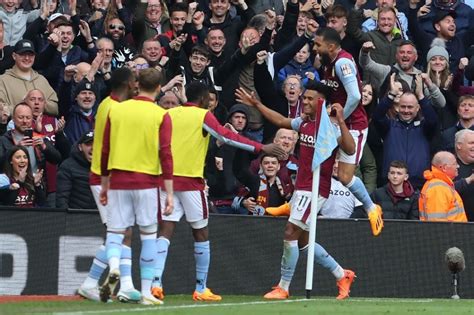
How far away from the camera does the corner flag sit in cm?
1542

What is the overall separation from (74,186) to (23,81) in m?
2.56

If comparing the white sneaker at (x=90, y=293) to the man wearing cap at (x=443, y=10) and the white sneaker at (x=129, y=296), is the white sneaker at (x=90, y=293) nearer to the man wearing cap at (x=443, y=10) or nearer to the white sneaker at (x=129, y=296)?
the white sneaker at (x=129, y=296)

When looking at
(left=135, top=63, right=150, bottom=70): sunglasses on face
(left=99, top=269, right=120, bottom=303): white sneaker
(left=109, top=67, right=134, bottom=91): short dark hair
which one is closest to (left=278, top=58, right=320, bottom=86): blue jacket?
(left=135, top=63, right=150, bottom=70): sunglasses on face

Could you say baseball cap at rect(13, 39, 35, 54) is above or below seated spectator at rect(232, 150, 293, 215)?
above

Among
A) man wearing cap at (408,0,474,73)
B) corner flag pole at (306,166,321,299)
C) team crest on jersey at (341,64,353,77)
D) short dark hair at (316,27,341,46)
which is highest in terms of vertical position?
man wearing cap at (408,0,474,73)

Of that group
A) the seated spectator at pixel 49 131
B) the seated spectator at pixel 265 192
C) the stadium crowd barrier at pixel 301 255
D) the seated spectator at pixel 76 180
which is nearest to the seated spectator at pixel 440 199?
the stadium crowd barrier at pixel 301 255

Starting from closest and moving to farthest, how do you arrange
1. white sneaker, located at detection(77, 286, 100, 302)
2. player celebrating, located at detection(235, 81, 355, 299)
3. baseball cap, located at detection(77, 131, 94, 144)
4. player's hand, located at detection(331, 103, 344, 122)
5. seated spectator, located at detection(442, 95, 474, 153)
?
white sneaker, located at detection(77, 286, 100, 302)
player's hand, located at detection(331, 103, 344, 122)
player celebrating, located at detection(235, 81, 355, 299)
baseball cap, located at detection(77, 131, 94, 144)
seated spectator, located at detection(442, 95, 474, 153)

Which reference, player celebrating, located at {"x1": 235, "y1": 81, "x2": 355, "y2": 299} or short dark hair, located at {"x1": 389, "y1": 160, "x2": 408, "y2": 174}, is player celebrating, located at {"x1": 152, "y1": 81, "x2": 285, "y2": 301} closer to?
player celebrating, located at {"x1": 235, "y1": 81, "x2": 355, "y2": 299}

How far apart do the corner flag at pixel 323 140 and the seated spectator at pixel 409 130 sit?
15.7 feet

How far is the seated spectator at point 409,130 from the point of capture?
20109mm

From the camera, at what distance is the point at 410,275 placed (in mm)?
18266

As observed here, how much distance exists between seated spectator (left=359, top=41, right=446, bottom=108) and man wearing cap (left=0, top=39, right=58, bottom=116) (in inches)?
186

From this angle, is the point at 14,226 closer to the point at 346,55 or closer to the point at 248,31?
the point at 346,55

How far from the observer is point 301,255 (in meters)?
18.0
